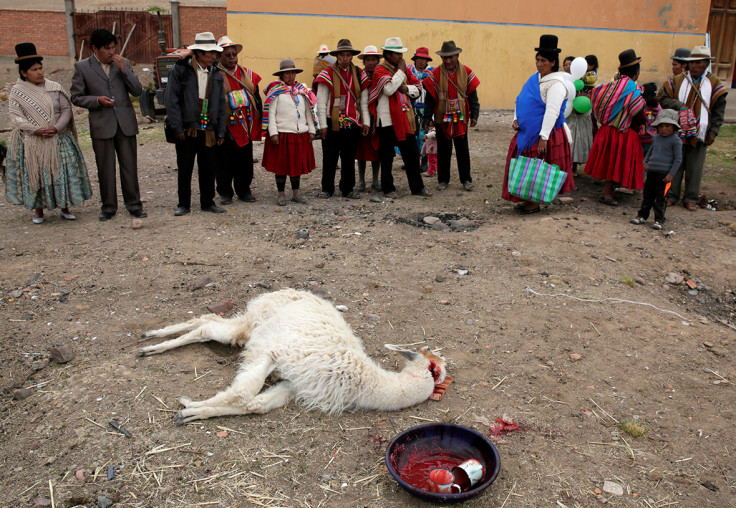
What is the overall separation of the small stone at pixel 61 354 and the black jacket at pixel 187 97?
10.9ft

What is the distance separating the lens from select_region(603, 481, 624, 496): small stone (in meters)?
2.84

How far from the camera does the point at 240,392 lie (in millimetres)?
3283

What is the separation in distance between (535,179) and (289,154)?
308cm

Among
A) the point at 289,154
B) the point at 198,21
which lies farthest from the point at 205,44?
the point at 198,21

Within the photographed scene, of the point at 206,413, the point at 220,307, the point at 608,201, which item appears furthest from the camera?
the point at 608,201

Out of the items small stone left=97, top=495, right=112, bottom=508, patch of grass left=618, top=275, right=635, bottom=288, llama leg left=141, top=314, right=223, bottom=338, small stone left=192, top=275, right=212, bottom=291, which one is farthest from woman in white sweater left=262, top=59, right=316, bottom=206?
small stone left=97, top=495, right=112, bottom=508

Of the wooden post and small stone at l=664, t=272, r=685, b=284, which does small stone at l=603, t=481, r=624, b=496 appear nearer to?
small stone at l=664, t=272, r=685, b=284

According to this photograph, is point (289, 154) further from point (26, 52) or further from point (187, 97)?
point (26, 52)

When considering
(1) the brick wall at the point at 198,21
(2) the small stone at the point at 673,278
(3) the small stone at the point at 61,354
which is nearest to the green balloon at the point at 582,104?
(2) the small stone at the point at 673,278

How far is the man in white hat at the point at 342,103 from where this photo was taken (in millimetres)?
7320

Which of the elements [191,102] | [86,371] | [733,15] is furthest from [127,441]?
[733,15]

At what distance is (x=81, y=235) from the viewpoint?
6.20 metres

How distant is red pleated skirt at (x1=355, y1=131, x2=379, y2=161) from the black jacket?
2.03 m

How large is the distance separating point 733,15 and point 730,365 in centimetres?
1553
